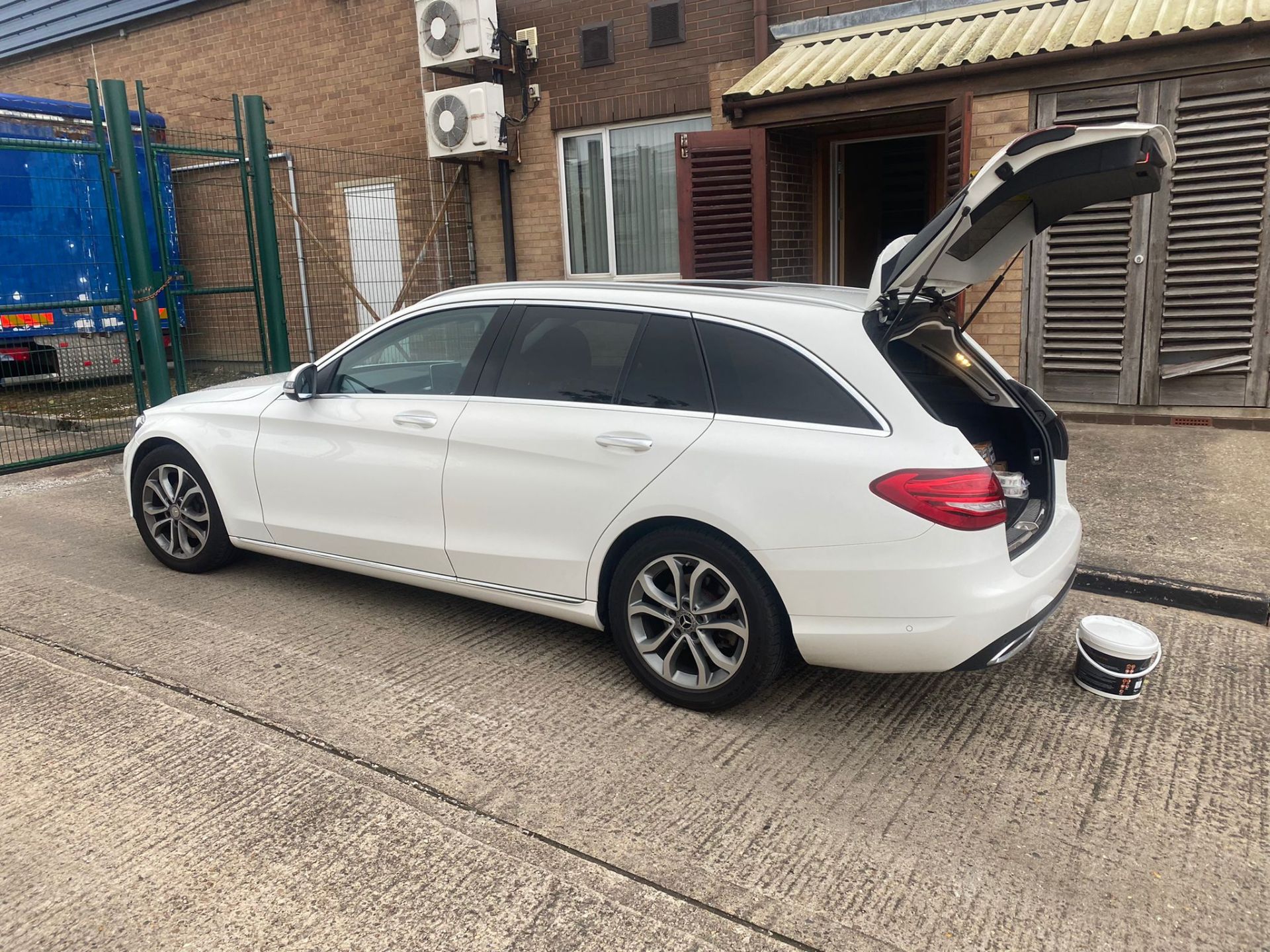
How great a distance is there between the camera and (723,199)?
360 inches

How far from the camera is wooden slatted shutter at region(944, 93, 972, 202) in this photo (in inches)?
316

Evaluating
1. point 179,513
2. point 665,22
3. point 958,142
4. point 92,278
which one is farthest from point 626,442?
point 92,278

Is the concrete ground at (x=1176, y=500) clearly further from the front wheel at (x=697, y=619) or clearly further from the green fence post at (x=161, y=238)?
the green fence post at (x=161, y=238)

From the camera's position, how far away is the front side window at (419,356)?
14.9 feet

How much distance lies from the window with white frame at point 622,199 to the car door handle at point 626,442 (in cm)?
665

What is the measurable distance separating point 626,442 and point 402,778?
4.74ft

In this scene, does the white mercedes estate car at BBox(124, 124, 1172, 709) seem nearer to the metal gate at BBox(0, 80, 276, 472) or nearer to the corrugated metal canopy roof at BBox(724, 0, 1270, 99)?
the metal gate at BBox(0, 80, 276, 472)

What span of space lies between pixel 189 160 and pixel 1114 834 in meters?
13.2

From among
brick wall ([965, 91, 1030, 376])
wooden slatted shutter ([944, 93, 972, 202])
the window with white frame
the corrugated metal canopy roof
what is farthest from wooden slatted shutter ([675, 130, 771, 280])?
brick wall ([965, 91, 1030, 376])

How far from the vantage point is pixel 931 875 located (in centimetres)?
287

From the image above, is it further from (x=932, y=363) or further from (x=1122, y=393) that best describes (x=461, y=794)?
(x=1122, y=393)

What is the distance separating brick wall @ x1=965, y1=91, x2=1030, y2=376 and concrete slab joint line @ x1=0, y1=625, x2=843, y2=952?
6.39m

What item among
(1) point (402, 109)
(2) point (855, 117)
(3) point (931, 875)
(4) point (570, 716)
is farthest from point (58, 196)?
(3) point (931, 875)

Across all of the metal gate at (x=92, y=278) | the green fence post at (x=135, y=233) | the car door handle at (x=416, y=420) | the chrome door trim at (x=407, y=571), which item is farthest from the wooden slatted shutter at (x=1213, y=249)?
the green fence post at (x=135, y=233)
